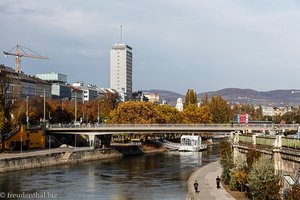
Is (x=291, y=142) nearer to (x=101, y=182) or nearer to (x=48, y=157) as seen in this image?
(x=101, y=182)

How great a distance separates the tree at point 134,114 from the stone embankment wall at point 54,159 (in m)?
25.6

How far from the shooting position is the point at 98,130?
4395 inches

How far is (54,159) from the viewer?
91.7 metres

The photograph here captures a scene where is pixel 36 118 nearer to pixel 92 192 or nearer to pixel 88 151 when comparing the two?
pixel 88 151

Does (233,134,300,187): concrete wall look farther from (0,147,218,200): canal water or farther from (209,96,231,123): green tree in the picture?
(209,96,231,123): green tree

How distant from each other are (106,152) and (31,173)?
1391 inches

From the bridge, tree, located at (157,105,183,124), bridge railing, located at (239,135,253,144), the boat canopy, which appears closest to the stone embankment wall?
the bridge

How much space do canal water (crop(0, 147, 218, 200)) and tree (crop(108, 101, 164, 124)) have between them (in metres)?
47.7

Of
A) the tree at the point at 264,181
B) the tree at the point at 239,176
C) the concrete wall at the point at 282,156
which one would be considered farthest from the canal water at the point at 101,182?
the tree at the point at 264,181

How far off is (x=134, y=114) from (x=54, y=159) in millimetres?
52036

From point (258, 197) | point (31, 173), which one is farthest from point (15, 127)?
point (258, 197)

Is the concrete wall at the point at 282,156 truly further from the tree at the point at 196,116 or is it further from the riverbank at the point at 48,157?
the tree at the point at 196,116

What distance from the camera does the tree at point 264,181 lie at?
38.0 meters

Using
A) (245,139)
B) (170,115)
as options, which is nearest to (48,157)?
(245,139)
